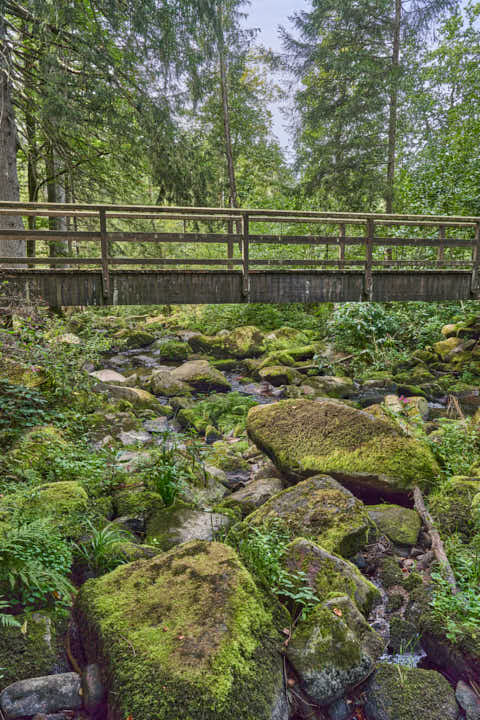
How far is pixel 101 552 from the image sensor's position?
3084 millimetres

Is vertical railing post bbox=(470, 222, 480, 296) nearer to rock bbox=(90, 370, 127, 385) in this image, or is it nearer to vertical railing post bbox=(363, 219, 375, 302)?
vertical railing post bbox=(363, 219, 375, 302)

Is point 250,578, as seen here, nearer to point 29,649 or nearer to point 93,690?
point 93,690

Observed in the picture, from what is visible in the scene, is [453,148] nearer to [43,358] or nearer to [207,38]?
[207,38]

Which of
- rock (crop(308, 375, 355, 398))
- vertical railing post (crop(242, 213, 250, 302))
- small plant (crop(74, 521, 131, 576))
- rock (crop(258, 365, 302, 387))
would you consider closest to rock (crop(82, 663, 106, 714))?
small plant (crop(74, 521, 131, 576))

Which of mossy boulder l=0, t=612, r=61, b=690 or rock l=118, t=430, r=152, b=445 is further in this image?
rock l=118, t=430, r=152, b=445

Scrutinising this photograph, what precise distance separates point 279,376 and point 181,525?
621 cm

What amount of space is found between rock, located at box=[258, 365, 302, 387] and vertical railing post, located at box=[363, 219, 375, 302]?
8.54 ft

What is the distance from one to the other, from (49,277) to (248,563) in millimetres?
5318

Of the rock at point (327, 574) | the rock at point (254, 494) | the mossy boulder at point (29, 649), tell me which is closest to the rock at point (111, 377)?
the rock at point (254, 494)

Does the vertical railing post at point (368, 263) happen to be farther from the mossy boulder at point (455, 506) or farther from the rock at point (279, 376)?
the mossy boulder at point (455, 506)

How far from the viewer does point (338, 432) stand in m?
5.09

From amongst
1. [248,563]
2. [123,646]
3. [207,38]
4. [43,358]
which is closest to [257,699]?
[123,646]

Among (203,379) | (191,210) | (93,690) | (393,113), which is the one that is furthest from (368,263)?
(393,113)

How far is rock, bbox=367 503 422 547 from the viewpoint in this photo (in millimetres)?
4031
